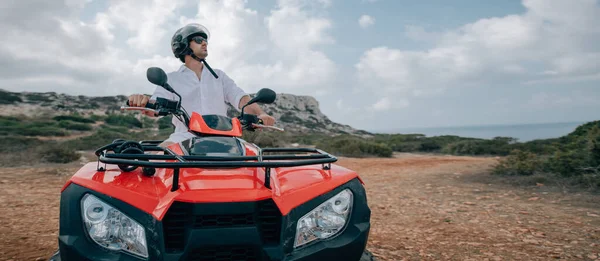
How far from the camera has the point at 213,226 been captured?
5.43ft

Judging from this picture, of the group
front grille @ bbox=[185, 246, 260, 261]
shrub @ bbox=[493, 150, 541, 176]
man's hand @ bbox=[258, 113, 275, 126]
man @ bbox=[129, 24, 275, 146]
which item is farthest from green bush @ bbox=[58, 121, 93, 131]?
front grille @ bbox=[185, 246, 260, 261]

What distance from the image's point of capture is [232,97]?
3.48 meters

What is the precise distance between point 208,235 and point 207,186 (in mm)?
216

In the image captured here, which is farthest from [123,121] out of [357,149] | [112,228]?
[112,228]

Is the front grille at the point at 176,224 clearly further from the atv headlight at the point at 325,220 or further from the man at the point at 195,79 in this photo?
the man at the point at 195,79

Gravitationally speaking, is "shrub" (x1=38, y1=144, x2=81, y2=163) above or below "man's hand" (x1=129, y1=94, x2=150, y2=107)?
below

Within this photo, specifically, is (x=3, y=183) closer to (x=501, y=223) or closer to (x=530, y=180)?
(x=501, y=223)

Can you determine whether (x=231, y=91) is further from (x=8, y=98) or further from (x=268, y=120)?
(x=8, y=98)

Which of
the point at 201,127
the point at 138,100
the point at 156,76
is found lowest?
the point at 201,127

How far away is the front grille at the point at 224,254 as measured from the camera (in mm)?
1624

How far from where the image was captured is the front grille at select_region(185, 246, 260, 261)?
162 cm

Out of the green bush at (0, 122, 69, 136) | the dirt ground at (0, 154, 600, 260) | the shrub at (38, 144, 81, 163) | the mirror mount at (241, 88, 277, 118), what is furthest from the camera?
the green bush at (0, 122, 69, 136)

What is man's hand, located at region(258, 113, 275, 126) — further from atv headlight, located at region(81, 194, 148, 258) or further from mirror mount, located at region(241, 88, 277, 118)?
atv headlight, located at region(81, 194, 148, 258)

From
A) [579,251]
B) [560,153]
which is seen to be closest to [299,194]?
[579,251]
